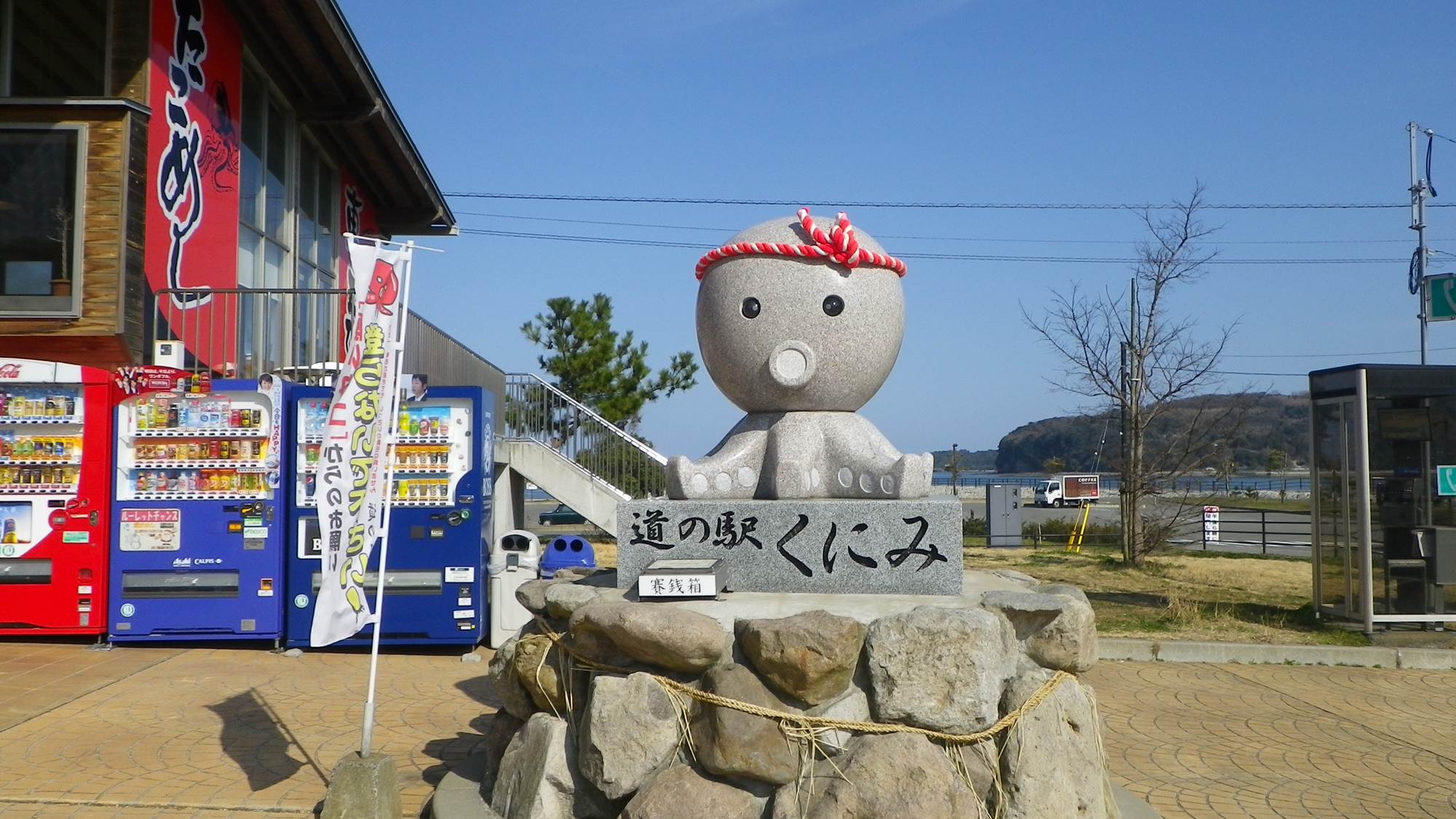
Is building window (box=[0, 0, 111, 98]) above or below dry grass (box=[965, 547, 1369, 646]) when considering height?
above

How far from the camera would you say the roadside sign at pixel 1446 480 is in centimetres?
1119

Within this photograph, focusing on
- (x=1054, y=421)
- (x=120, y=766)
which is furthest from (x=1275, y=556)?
(x=1054, y=421)

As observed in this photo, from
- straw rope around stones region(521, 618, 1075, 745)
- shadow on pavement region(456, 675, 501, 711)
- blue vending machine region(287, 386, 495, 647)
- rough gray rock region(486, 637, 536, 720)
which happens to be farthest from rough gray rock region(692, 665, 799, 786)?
blue vending machine region(287, 386, 495, 647)

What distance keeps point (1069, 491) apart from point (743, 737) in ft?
113

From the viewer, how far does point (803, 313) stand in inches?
251

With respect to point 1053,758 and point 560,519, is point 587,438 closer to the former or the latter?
point 1053,758

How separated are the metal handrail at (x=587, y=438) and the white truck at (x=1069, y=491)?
15117 millimetres

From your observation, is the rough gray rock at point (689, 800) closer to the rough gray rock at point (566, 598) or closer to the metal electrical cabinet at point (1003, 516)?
the rough gray rock at point (566, 598)

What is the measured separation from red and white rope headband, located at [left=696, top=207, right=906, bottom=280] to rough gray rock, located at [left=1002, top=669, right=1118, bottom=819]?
103 inches

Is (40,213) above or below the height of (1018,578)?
above

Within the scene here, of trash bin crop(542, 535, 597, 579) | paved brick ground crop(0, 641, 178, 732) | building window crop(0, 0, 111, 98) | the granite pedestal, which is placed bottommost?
paved brick ground crop(0, 641, 178, 732)

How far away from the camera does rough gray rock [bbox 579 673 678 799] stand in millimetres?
4668

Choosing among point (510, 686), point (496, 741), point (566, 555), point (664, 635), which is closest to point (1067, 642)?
point (664, 635)

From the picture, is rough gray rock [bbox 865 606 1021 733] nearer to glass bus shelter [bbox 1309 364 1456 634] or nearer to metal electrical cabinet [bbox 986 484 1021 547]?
glass bus shelter [bbox 1309 364 1456 634]
